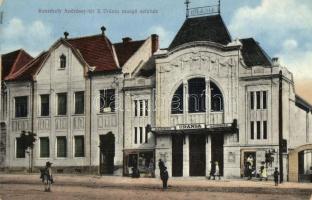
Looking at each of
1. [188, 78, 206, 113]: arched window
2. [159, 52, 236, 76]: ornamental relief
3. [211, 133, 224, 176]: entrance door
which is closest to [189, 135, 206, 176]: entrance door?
[211, 133, 224, 176]: entrance door

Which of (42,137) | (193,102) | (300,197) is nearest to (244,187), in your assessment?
(300,197)

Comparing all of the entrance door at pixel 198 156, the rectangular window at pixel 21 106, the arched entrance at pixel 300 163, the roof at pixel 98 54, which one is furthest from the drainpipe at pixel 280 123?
the rectangular window at pixel 21 106

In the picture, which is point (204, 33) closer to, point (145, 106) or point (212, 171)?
point (145, 106)

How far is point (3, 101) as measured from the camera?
28734 mm

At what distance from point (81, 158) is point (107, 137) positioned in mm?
1407

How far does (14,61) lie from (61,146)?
13.9 feet

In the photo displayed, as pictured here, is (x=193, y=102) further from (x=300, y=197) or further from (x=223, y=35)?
(x=300, y=197)

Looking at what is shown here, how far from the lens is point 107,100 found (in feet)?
90.4

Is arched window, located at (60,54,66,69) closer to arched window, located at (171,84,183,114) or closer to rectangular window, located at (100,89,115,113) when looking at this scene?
rectangular window, located at (100,89,115,113)

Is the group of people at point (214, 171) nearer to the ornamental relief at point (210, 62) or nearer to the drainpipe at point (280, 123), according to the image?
the drainpipe at point (280, 123)

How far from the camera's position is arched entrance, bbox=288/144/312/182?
2311cm

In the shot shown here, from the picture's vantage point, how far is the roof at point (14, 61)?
23.6 metres

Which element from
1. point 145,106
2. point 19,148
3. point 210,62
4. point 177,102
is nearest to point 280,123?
point 210,62

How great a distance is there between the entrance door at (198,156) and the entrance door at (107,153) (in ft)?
11.1
